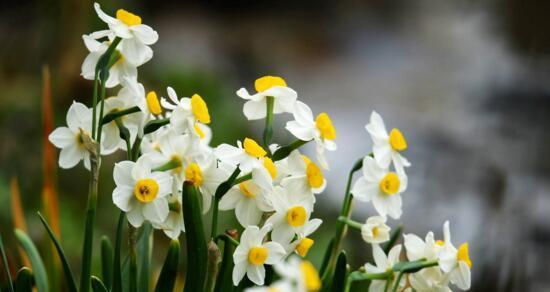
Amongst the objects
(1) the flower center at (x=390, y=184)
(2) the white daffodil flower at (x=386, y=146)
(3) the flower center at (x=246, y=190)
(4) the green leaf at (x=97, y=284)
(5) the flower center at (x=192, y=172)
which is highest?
(2) the white daffodil flower at (x=386, y=146)

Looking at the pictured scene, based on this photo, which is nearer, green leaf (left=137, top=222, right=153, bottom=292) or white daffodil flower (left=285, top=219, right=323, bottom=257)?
white daffodil flower (left=285, top=219, right=323, bottom=257)

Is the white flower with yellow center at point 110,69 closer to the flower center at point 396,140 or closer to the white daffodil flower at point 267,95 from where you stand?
the white daffodil flower at point 267,95

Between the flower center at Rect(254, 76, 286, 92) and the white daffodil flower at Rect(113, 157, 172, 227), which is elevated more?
the flower center at Rect(254, 76, 286, 92)

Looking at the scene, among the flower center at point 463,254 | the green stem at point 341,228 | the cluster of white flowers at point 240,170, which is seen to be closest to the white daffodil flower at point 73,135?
the cluster of white flowers at point 240,170

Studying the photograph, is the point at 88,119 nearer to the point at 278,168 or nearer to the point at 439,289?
the point at 278,168

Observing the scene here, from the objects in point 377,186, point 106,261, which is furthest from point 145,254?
point 377,186

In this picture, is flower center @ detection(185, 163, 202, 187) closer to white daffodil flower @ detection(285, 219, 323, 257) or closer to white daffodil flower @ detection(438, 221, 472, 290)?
white daffodil flower @ detection(285, 219, 323, 257)

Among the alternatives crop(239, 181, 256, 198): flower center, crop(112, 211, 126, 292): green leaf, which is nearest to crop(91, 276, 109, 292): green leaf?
crop(112, 211, 126, 292): green leaf
